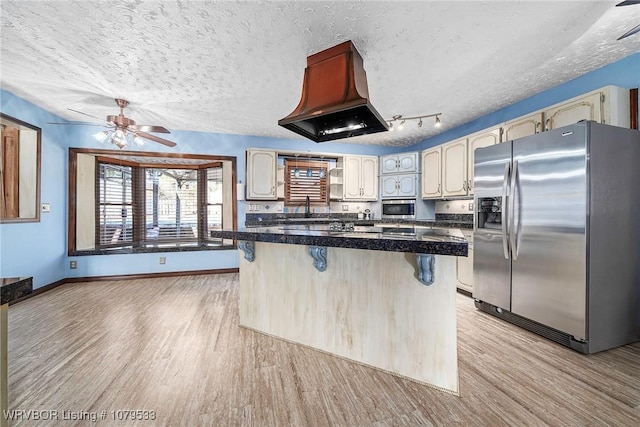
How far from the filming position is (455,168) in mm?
3965

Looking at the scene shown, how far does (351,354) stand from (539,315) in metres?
1.74

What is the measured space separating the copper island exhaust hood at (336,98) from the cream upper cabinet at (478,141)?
1999 mm

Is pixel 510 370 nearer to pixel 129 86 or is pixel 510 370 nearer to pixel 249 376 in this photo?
pixel 249 376

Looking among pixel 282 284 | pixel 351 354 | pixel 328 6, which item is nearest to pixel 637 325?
pixel 351 354

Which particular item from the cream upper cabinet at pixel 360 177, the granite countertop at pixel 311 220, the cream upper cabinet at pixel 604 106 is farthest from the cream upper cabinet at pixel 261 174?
the cream upper cabinet at pixel 604 106

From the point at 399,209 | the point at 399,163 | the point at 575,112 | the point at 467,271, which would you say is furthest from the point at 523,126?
the point at 399,209

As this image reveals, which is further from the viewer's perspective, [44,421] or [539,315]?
[539,315]

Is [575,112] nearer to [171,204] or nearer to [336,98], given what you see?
[336,98]

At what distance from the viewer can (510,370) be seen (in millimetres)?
1795

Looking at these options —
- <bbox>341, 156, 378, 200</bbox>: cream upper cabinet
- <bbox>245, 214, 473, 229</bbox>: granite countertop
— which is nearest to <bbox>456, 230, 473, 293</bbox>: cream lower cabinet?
<bbox>245, 214, 473, 229</bbox>: granite countertop

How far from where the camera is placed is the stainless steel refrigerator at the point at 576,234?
1.99 meters

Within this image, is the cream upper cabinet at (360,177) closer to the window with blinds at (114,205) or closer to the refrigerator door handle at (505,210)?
the refrigerator door handle at (505,210)

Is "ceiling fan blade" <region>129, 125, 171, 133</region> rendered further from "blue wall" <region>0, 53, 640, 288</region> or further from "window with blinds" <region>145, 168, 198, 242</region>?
"window with blinds" <region>145, 168, 198, 242</region>

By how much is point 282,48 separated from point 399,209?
3.59 metres
